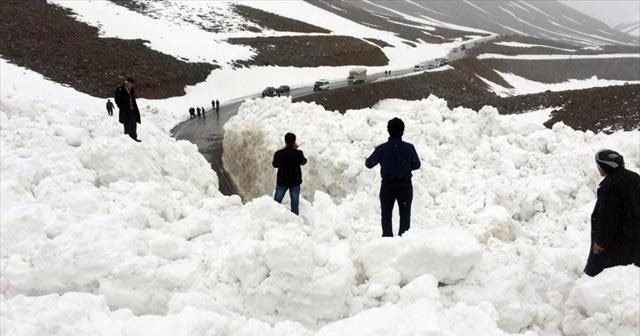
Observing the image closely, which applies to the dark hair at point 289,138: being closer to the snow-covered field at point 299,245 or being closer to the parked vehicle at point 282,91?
the snow-covered field at point 299,245

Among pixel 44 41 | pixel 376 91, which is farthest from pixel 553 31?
pixel 44 41

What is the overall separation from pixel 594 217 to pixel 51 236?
746 centimetres

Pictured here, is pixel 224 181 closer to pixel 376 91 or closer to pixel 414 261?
pixel 414 261

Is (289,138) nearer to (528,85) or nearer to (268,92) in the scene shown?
(268,92)

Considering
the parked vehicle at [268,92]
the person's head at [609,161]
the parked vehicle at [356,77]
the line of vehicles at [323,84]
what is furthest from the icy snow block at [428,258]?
the parked vehicle at [356,77]

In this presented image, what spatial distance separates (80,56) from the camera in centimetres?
4156

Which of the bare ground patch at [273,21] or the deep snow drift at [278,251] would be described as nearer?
the deep snow drift at [278,251]

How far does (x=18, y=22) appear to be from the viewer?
43531 mm

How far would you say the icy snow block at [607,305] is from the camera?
5148 millimetres

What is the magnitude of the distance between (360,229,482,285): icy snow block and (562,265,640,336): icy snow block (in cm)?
128

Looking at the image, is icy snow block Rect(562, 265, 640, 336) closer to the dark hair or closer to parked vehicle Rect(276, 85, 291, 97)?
the dark hair

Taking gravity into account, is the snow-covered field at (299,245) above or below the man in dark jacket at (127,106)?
above

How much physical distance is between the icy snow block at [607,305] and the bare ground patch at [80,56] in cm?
3717

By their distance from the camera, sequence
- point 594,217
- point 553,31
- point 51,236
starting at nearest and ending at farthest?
point 594,217 → point 51,236 → point 553,31
